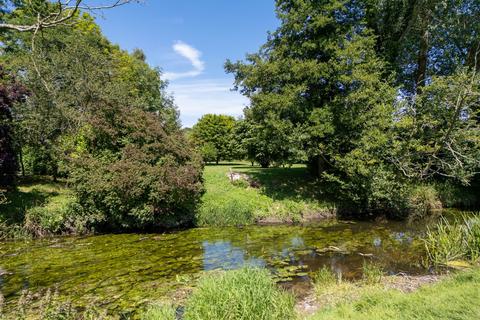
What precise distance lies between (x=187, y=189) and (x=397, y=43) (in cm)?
1675

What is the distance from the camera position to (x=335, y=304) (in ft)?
19.7

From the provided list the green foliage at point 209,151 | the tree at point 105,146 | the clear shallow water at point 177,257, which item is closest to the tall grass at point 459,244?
the clear shallow water at point 177,257

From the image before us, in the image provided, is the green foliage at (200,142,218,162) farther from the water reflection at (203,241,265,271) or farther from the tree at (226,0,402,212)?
the water reflection at (203,241,265,271)

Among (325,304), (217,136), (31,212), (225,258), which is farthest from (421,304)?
(217,136)

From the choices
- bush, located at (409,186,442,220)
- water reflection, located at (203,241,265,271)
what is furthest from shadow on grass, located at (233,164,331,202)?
water reflection, located at (203,241,265,271)

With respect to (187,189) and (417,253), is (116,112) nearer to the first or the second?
(187,189)

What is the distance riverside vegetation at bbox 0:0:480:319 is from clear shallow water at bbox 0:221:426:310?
8cm

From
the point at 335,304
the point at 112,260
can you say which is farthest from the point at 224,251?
the point at 335,304

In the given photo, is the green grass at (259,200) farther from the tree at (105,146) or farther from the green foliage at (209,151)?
the green foliage at (209,151)

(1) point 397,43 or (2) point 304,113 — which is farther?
(1) point 397,43

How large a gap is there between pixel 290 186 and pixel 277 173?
9.27ft

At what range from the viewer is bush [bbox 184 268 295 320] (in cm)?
495

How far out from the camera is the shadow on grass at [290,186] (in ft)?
59.7

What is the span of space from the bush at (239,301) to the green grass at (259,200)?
999 centimetres
